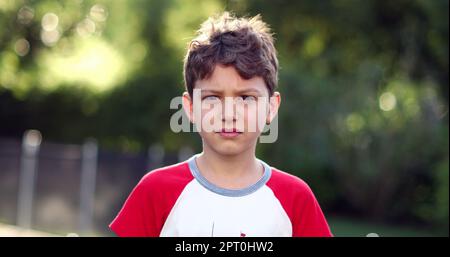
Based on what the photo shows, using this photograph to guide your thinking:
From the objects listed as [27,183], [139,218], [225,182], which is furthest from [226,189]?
[27,183]

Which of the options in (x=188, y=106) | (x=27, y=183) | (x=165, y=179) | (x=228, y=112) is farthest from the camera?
(x=27, y=183)

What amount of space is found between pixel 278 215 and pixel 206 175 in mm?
315

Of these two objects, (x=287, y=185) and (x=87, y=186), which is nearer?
(x=287, y=185)

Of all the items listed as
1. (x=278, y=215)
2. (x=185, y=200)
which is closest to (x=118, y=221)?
(x=185, y=200)

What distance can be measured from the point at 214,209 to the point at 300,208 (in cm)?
33

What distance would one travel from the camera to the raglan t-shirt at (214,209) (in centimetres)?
309

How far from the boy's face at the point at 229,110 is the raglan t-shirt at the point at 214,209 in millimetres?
164

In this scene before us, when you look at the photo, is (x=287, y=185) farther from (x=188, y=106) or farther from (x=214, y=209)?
(x=188, y=106)

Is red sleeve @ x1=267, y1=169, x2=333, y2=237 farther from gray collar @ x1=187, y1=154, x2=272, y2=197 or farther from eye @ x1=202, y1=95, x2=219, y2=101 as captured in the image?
eye @ x1=202, y1=95, x2=219, y2=101

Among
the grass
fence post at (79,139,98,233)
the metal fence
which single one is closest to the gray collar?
the metal fence

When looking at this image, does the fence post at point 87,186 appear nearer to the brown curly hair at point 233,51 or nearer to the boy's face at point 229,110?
the brown curly hair at point 233,51

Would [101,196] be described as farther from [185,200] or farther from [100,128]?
[185,200]

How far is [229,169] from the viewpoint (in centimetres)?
321

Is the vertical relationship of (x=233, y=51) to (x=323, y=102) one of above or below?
below
